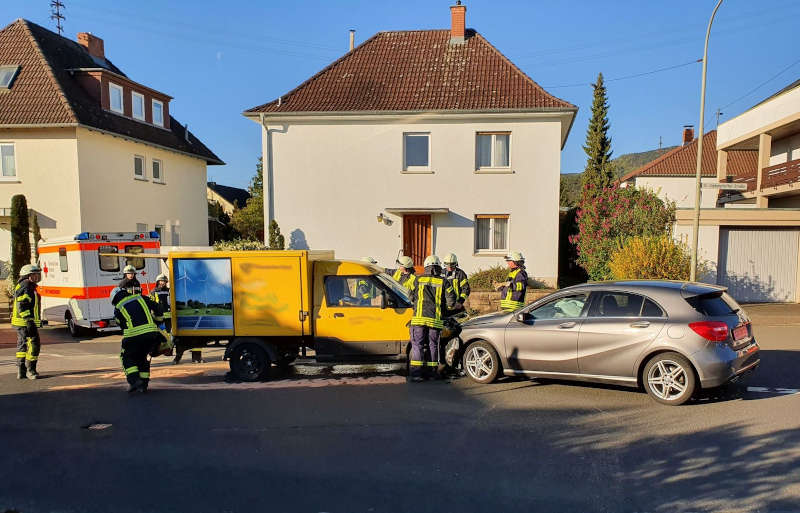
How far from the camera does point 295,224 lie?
1844cm

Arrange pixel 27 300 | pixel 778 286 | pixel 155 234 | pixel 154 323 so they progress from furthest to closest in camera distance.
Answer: pixel 778 286 → pixel 155 234 → pixel 27 300 → pixel 154 323

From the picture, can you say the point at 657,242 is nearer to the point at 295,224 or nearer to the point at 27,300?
the point at 295,224

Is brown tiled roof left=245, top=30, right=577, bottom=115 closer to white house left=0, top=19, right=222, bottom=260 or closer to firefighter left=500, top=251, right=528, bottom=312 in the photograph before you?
white house left=0, top=19, right=222, bottom=260

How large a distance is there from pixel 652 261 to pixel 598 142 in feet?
71.8

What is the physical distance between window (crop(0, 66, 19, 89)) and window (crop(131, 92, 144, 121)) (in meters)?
4.18

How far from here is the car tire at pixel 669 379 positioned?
6.15m

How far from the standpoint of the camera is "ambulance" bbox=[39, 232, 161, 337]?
12.3 metres

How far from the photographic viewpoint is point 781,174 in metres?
22.0

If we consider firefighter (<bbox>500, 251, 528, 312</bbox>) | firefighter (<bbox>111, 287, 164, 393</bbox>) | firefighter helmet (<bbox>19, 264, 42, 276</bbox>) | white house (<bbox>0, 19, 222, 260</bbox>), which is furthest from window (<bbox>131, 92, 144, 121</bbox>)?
firefighter (<bbox>500, 251, 528, 312</bbox>)

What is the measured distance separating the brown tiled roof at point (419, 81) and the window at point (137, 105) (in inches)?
333

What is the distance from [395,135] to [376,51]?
4.52 meters

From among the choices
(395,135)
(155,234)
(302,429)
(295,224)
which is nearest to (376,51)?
(395,135)

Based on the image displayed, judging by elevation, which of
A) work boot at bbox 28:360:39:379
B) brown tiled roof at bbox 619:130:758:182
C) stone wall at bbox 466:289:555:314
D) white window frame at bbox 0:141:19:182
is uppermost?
brown tiled roof at bbox 619:130:758:182

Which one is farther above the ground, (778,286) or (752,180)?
(752,180)
